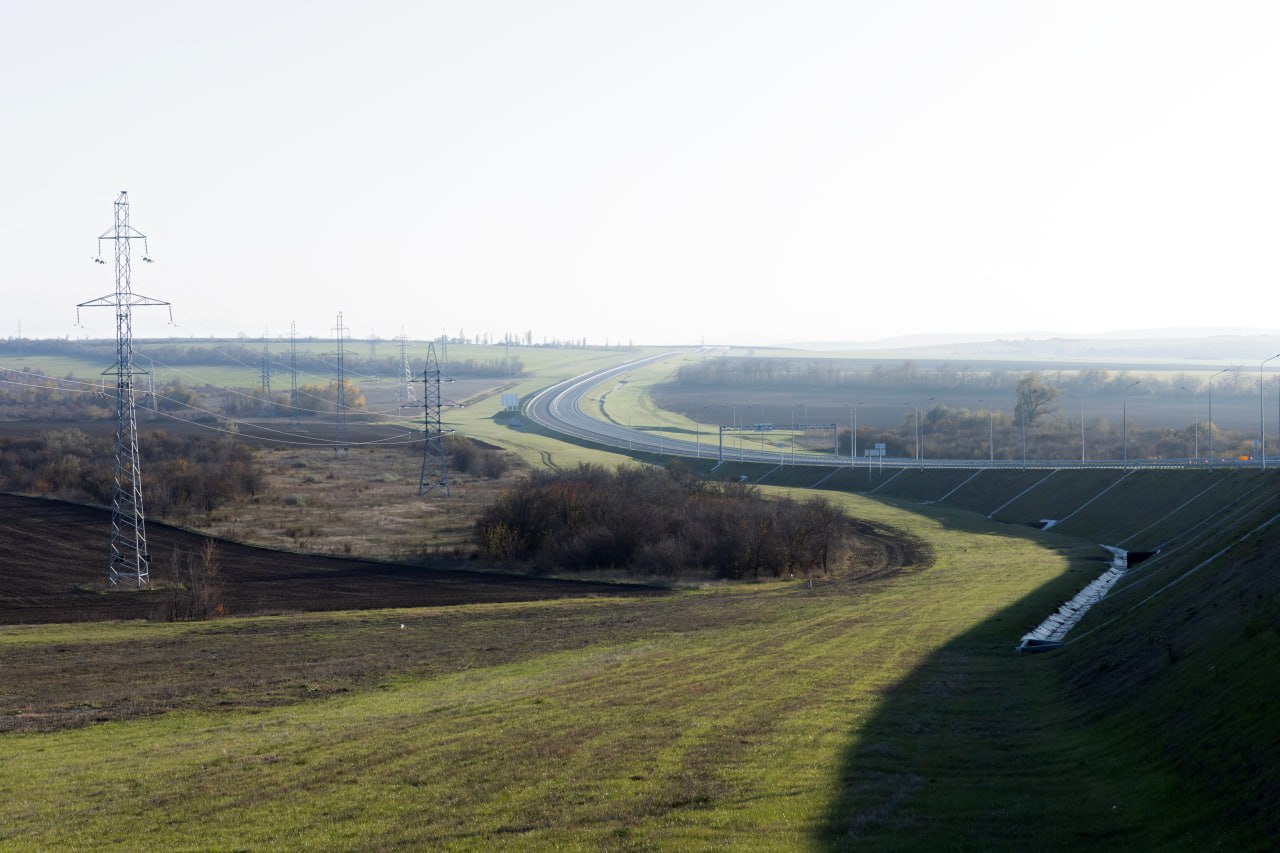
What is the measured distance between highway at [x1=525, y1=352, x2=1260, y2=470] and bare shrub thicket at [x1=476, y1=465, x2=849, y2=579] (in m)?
31.1

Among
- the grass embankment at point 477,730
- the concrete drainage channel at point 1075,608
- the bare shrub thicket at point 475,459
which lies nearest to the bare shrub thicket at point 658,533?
the concrete drainage channel at point 1075,608

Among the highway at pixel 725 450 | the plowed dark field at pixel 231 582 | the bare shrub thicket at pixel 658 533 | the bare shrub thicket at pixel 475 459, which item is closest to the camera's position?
the plowed dark field at pixel 231 582

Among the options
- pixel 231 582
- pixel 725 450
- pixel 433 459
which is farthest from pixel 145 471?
pixel 725 450

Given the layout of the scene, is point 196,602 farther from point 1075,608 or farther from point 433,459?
point 433,459

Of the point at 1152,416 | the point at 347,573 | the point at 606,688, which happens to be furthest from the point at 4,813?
the point at 1152,416

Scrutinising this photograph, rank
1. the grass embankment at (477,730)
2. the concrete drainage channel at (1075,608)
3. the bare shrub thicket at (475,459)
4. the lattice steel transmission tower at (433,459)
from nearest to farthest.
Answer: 1. the grass embankment at (477,730)
2. the concrete drainage channel at (1075,608)
3. the lattice steel transmission tower at (433,459)
4. the bare shrub thicket at (475,459)

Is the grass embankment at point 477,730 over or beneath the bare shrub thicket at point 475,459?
over

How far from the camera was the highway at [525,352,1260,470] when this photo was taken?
9288 centimetres

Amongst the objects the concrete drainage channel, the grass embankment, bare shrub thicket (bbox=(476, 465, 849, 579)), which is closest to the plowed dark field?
bare shrub thicket (bbox=(476, 465, 849, 579))

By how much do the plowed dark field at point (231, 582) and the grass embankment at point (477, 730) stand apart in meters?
7.06

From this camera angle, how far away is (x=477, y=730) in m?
22.8

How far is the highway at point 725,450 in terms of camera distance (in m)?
92.9

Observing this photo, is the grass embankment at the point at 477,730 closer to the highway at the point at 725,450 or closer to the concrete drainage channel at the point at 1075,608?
the concrete drainage channel at the point at 1075,608

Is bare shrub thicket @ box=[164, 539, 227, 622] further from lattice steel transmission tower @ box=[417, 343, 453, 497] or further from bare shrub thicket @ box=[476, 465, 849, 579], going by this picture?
lattice steel transmission tower @ box=[417, 343, 453, 497]
